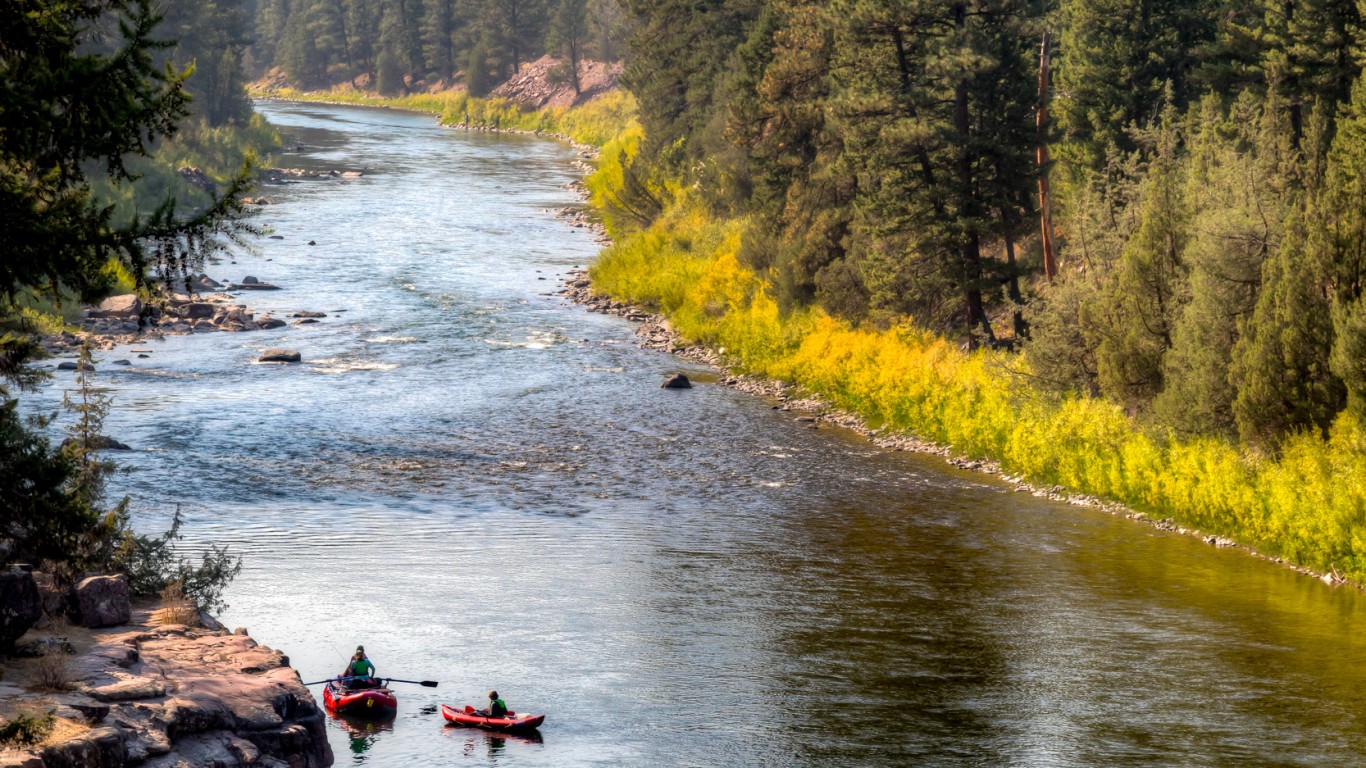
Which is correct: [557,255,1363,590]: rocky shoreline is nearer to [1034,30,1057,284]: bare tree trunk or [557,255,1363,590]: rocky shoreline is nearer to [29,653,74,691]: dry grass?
[1034,30,1057,284]: bare tree trunk

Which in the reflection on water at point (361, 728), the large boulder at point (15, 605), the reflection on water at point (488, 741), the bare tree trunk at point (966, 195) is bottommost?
the reflection on water at point (361, 728)

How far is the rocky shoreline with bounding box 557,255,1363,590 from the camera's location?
36.9 meters

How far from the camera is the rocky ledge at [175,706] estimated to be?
18250 mm

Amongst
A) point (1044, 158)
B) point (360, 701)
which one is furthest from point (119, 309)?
point (360, 701)

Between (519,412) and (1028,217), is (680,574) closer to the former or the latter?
(519,412)

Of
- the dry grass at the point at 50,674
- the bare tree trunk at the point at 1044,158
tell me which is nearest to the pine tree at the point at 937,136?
the bare tree trunk at the point at 1044,158

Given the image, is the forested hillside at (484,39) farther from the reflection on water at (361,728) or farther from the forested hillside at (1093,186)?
the reflection on water at (361,728)

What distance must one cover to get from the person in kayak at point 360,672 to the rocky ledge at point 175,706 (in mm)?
1874

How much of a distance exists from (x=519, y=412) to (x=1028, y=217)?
18054mm

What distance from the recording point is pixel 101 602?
924 inches

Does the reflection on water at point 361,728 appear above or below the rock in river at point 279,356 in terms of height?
below

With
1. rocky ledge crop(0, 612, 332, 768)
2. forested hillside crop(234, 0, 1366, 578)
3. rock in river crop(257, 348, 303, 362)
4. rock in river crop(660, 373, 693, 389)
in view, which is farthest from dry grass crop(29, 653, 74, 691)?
rock in river crop(257, 348, 303, 362)

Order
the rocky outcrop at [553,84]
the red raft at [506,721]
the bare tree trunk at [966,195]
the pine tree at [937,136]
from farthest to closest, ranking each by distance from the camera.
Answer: the rocky outcrop at [553,84] → the bare tree trunk at [966,195] → the pine tree at [937,136] → the red raft at [506,721]

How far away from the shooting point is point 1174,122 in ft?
170
